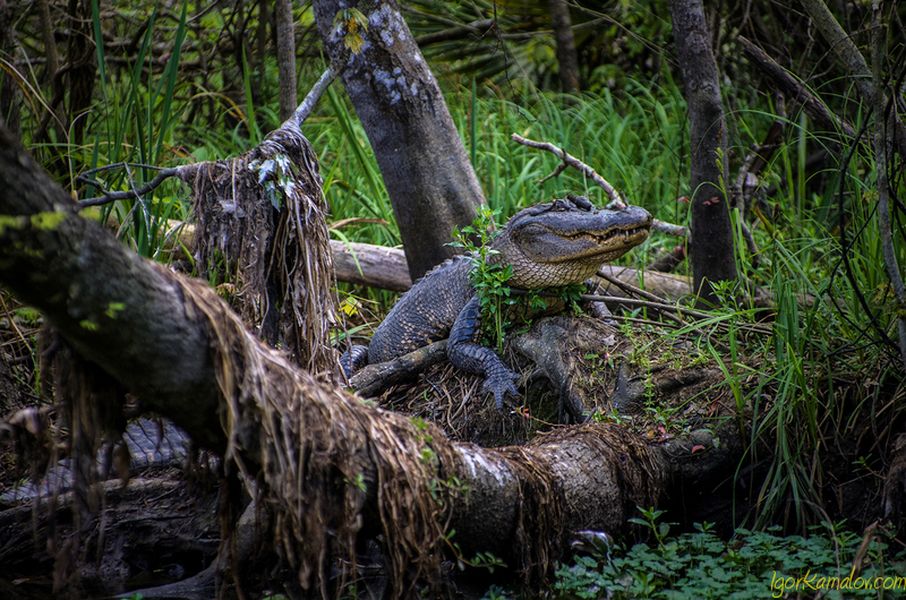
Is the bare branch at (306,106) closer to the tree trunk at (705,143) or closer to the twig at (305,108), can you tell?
the twig at (305,108)

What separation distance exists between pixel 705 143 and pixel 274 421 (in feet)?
9.32

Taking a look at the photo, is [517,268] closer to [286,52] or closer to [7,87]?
[286,52]

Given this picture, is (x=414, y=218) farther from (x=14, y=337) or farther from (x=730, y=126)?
(x=730, y=126)

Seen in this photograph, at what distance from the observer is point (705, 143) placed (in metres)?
4.43

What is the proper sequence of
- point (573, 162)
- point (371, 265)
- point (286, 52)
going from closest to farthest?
point (286, 52), point (573, 162), point (371, 265)

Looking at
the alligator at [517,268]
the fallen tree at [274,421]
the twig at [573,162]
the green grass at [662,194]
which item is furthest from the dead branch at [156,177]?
the twig at [573,162]

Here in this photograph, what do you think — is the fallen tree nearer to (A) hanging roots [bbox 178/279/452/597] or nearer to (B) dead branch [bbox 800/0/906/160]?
(A) hanging roots [bbox 178/279/452/597]

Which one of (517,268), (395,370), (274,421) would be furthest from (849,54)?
(274,421)

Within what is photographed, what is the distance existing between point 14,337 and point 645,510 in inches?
140

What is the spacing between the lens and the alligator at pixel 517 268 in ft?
14.3

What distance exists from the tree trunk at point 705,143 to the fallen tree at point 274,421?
5.82 ft

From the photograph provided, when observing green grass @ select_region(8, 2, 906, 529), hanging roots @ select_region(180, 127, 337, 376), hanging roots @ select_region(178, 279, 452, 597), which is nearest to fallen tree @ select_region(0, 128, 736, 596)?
hanging roots @ select_region(178, 279, 452, 597)

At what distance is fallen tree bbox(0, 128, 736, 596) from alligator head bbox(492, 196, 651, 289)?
4.73ft

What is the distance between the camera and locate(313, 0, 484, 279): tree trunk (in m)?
4.84
